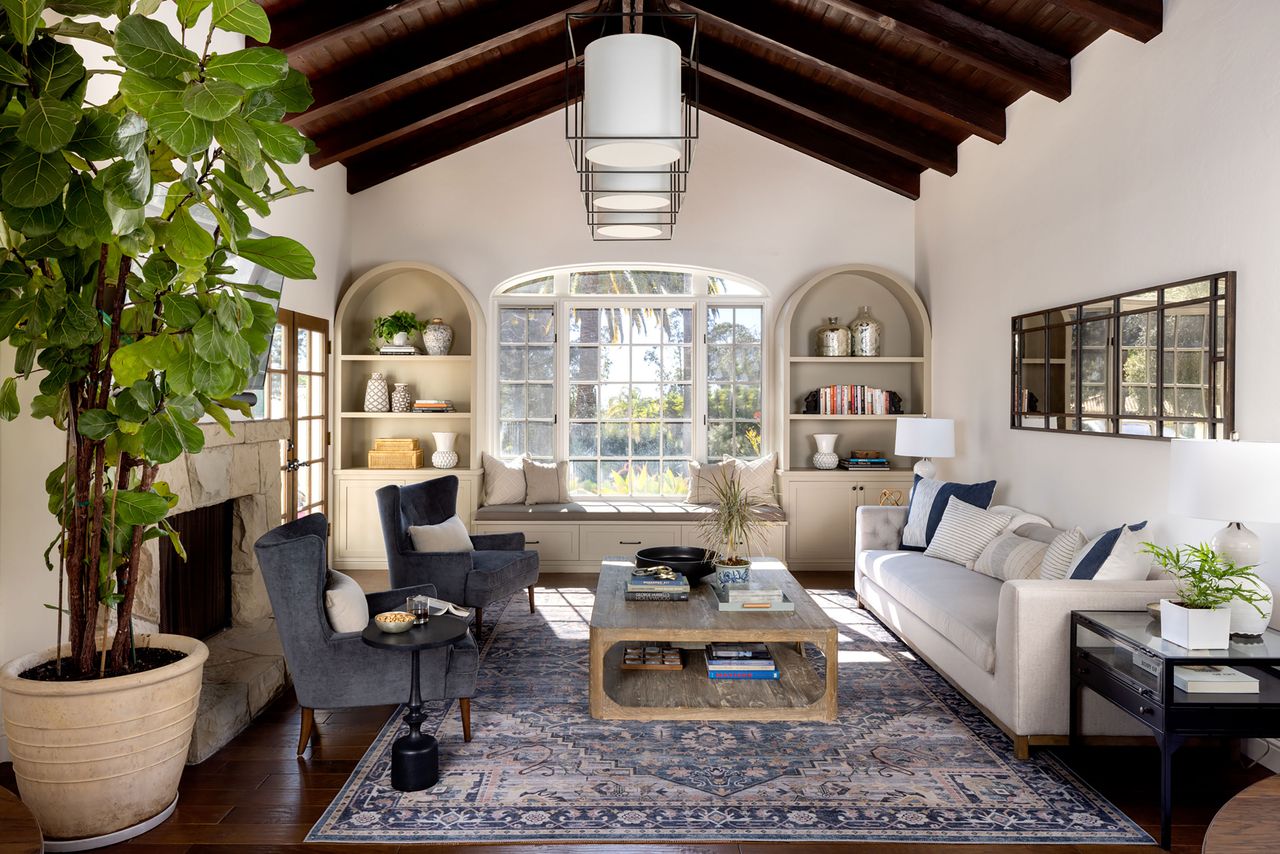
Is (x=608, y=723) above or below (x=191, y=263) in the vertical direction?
below

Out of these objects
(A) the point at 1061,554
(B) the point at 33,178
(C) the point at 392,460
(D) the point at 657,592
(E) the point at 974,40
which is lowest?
(D) the point at 657,592

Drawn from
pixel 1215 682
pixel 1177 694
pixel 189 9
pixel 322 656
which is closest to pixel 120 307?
pixel 189 9

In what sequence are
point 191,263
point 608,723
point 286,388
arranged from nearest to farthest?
point 191,263
point 608,723
point 286,388

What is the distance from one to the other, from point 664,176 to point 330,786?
290cm

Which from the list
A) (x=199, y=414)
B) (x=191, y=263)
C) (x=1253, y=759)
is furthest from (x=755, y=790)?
(x=191, y=263)

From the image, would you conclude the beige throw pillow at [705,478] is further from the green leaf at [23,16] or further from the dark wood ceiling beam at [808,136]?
the green leaf at [23,16]

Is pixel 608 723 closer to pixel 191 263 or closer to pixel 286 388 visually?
pixel 191 263

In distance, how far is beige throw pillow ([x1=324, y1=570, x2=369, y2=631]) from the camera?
3.32m

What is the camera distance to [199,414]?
105 inches

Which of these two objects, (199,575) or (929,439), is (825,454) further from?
(199,575)

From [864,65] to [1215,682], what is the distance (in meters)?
3.86

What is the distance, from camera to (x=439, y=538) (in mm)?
4875

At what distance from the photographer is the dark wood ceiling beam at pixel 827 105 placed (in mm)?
6008

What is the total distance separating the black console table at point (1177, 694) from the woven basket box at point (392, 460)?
5109 mm
